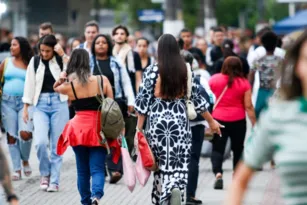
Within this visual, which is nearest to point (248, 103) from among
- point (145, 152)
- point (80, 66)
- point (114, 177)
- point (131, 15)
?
point (114, 177)

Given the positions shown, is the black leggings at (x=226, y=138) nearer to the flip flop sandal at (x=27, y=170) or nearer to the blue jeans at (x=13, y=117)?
the blue jeans at (x=13, y=117)

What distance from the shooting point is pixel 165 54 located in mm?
9070

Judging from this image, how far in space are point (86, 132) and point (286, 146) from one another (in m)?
5.95

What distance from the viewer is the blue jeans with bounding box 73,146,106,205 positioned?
973cm

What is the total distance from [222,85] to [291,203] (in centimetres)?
823

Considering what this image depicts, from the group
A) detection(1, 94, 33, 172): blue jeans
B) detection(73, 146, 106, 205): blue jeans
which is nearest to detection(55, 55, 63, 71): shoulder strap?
detection(1, 94, 33, 172): blue jeans

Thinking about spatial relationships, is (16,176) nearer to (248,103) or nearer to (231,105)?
(231,105)

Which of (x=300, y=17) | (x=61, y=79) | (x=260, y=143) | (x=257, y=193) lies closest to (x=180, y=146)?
(x=61, y=79)

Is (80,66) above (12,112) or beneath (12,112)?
above

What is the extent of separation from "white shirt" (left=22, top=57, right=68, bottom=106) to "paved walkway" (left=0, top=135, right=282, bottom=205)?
3.63ft

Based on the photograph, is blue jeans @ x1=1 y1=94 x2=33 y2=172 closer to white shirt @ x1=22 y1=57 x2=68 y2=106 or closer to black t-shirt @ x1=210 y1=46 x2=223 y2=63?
white shirt @ x1=22 y1=57 x2=68 y2=106

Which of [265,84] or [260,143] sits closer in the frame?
[260,143]

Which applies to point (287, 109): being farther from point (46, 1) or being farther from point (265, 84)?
point (46, 1)

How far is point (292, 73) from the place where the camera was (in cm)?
393
